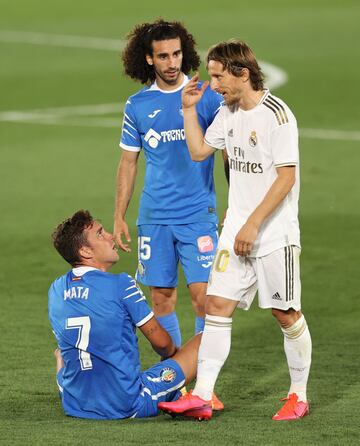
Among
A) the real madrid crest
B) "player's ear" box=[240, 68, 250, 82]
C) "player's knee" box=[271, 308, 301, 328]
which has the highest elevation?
"player's ear" box=[240, 68, 250, 82]

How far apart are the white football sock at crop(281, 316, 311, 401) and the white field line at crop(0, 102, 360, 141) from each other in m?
10.9

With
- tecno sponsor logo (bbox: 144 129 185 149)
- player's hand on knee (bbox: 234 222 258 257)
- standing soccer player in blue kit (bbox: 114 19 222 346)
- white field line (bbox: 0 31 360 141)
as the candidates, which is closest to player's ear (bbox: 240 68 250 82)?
player's hand on knee (bbox: 234 222 258 257)

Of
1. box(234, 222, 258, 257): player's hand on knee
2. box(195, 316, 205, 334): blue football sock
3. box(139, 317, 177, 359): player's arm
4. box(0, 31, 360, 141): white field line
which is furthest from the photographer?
box(0, 31, 360, 141): white field line

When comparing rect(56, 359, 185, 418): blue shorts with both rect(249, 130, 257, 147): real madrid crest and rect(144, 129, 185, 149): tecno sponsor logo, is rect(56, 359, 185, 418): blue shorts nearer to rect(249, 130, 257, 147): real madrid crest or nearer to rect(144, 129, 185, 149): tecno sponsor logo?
rect(249, 130, 257, 147): real madrid crest

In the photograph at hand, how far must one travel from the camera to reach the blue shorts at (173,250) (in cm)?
880

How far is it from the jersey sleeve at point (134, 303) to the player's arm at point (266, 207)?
65cm

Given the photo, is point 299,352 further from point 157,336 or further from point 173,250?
point 173,250

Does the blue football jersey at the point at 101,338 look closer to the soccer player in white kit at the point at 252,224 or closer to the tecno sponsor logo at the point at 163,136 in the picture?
the soccer player in white kit at the point at 252,224

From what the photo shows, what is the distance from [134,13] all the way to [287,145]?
25153mm

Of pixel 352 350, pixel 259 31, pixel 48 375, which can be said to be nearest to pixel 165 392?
pixel 48 375

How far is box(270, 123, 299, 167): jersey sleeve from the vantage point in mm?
7652

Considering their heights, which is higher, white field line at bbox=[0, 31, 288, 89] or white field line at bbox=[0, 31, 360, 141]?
white field line at bbox=[0, 31, 288, 89]

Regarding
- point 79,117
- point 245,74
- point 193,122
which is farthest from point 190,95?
point 79,117

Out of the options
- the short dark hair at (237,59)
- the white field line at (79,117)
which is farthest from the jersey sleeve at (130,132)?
the white field line at (79,117)
